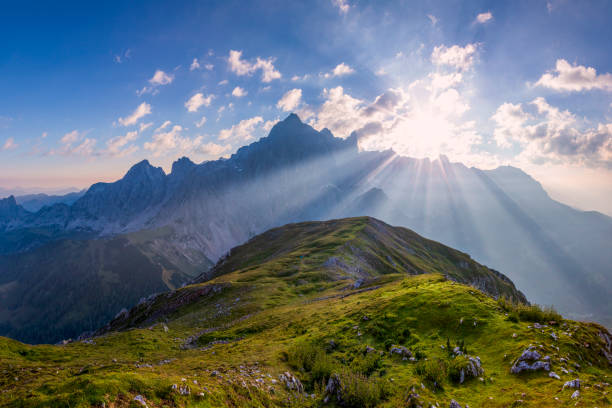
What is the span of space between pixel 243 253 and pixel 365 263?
85.8 m

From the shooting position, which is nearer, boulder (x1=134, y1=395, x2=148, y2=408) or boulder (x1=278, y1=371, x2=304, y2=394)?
boulder (x1=134, y1=395, x2=148, y2=408)

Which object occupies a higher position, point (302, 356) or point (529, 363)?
point (529, 363)

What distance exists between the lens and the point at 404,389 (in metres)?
15.7

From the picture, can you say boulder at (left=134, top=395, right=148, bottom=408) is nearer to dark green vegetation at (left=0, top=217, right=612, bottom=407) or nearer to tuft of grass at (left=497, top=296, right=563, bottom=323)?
dark green vegetation at (left=0, top=217, right=612, bottom=407)

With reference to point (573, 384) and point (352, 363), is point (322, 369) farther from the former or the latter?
point (573, 384)

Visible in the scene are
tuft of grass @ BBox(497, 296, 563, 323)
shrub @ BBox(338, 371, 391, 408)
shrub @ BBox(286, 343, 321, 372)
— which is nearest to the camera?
shrub @ BBox(338, 371, 391, 408)

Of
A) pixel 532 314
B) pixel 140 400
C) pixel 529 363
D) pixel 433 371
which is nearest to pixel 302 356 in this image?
pixel 433 371

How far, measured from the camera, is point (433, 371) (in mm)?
16578

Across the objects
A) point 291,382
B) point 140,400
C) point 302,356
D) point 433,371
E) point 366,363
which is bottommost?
point 302,356

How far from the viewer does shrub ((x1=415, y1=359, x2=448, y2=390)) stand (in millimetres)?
15940

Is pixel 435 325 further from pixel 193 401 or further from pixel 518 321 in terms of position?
pixel 193 401

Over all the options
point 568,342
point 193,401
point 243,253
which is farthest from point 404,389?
point 243,253

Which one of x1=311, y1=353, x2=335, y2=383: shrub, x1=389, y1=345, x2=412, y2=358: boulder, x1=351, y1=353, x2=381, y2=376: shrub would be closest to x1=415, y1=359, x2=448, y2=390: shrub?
x1=389, y1=345, x2=412, y2=358: boulder

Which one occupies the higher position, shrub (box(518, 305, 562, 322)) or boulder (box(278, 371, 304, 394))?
shrub (box(518, 305, 562, 322))
